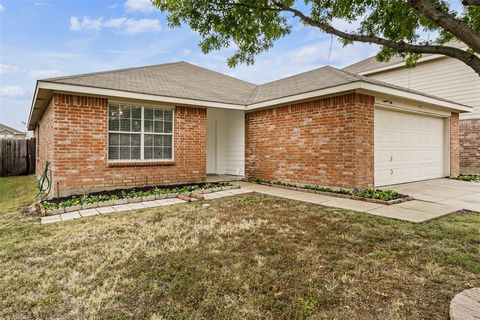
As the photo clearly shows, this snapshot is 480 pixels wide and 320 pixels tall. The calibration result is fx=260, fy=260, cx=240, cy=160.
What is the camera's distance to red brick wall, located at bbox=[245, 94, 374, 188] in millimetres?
7145

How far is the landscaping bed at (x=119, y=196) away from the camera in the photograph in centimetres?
568

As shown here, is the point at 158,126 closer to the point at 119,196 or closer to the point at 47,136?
the point at 119,196

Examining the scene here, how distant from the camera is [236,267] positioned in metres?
2.99

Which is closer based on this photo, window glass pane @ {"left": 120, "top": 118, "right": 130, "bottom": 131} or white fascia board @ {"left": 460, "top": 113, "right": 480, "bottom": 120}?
window glass pane @ {"left": 120, "top": 118, "right": 130, "bottom": 131}

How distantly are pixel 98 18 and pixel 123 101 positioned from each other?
7.78m

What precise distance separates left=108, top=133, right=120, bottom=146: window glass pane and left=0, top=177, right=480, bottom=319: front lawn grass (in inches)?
121

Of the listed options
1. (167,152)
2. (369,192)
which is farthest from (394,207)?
(167,152)

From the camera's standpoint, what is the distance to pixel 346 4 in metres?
4.79

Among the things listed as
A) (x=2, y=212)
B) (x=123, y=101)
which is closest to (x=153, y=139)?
(x=123, y=101)

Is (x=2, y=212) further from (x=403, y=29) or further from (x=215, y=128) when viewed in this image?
(x=403, y=29)

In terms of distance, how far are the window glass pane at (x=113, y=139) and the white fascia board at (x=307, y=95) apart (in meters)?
4.77

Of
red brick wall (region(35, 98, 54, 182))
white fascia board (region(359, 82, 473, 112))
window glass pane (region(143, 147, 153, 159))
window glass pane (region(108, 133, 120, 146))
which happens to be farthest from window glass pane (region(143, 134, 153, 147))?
white fascia board (region(359, 82, 473, 112))

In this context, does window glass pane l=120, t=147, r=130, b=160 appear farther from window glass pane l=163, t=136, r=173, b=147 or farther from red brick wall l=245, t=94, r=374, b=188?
red brick wall l=245, t=94, r=374, b=188

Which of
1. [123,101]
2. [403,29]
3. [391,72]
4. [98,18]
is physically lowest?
[123,101]
